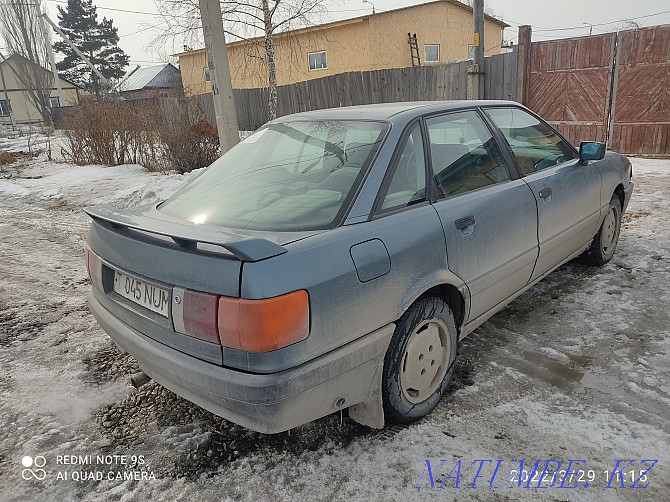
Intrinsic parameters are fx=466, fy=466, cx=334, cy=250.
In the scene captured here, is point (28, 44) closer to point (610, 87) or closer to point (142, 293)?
point (610, 87)

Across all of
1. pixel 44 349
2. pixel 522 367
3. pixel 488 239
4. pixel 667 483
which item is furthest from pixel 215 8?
pixel 667 483

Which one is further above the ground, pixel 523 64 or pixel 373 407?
pixel 523 64

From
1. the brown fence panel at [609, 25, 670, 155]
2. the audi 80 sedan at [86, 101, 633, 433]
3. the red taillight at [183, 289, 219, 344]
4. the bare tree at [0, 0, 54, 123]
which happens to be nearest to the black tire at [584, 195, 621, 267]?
the audi 80 sedan at [86, 101, 633, 433]

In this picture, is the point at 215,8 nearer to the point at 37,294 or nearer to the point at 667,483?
the point at 37,294

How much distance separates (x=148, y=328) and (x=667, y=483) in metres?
2.29

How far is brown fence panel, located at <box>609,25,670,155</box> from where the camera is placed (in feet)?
28.8

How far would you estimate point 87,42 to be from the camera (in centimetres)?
4728

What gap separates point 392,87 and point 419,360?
482 inches

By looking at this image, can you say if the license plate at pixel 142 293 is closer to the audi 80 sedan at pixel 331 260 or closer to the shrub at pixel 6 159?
the audi 80 sedan at pixel 331 260

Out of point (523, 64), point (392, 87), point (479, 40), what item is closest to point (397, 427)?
point (479, 40)

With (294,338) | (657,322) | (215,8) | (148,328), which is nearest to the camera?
(294,338)

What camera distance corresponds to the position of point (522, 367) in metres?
2.82

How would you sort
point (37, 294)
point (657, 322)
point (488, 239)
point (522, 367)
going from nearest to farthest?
point (488, 239) → point (522, 367) → point (657, 322) → point (37, 294)

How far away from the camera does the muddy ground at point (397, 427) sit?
2.00 m
